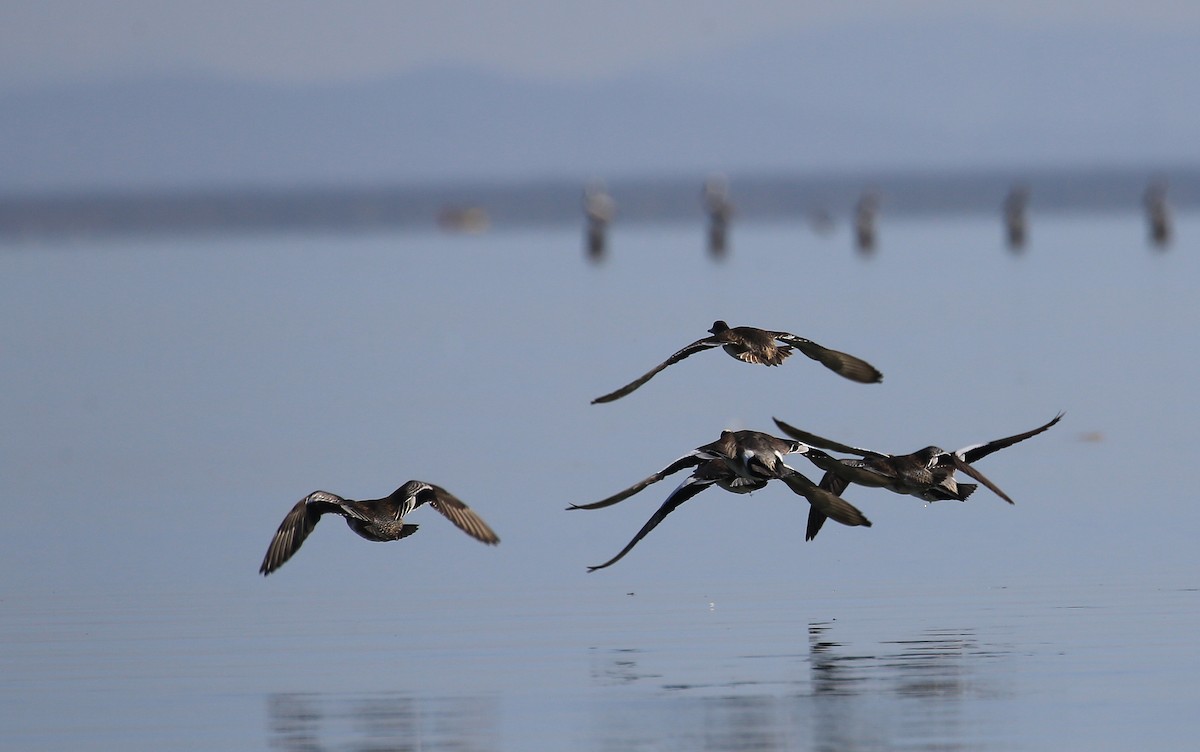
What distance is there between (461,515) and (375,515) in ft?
2.10

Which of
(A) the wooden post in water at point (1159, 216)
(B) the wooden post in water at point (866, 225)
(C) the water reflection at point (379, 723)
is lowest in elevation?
(C) the water reflection at point (379, 723)

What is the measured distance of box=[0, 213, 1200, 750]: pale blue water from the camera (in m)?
13.4

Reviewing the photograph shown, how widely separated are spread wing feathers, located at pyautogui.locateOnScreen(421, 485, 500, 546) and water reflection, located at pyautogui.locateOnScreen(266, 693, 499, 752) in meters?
1.76

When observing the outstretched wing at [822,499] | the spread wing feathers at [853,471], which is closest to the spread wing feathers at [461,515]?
the outstretched wing at [822,499]

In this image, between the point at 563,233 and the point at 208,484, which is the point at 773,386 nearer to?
the point at 208,484

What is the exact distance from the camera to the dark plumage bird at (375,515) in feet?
50.5

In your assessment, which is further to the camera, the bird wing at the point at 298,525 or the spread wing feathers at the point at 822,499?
the bird wing at the point at 298,525

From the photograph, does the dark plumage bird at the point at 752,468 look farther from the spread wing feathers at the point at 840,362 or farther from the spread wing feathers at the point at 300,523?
the spread wing feathers at the point at 300,523

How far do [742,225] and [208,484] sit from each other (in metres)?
88.6

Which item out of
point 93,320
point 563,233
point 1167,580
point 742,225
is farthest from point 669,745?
point 742,225

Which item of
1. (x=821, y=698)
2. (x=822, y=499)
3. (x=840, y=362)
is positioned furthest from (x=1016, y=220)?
(x=821, y=698)

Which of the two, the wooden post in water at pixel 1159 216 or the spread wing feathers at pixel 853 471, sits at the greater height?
the wooden post in water at pixel 1159 216

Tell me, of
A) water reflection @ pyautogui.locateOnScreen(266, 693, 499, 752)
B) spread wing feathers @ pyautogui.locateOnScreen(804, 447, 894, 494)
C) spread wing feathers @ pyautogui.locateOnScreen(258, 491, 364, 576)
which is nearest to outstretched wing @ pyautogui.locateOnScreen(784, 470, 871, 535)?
spread wing feathers @ pyautogui.locateOnScreen(804, 447, 894, 494)

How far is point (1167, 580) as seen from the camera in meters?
16.6
